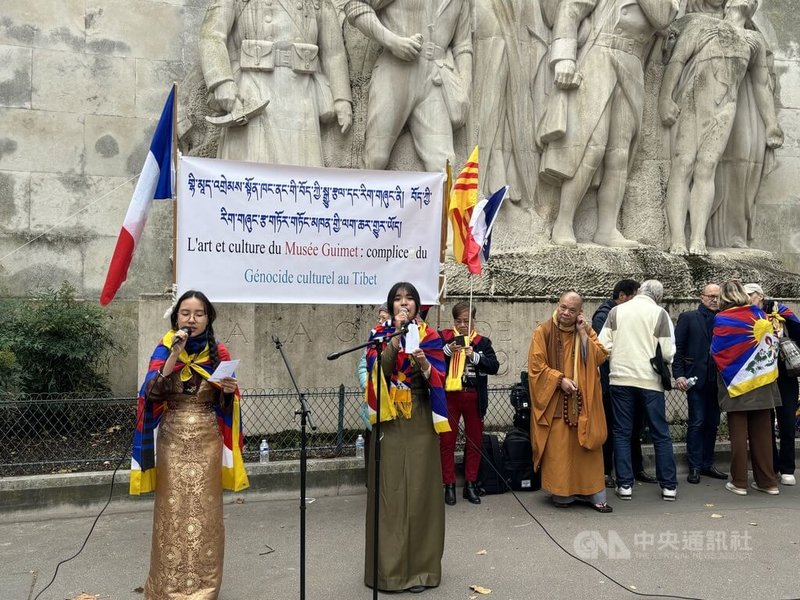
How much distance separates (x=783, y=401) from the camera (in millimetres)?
7406

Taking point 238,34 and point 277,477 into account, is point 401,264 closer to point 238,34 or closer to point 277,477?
point 277,477

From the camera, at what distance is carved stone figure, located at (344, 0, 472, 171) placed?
29.5ft

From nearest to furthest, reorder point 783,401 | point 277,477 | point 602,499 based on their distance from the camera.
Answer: point 602,499 → point 277,477 → point 783,401

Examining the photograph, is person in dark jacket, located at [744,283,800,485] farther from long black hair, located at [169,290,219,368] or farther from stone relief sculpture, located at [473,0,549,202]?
long black hair, located at [169,290,219,368]

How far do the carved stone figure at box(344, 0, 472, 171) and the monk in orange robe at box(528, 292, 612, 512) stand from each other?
3527 mm

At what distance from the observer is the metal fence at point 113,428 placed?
276 inches

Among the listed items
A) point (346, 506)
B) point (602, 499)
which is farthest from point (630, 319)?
point (346, 506)

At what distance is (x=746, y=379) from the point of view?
275 inches

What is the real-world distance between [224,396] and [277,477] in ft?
8.67

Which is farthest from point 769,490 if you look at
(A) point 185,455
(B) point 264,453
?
(A) point 185,455

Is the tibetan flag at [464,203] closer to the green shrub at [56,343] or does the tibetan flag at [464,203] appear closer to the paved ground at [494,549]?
the paved ground at [494,549]

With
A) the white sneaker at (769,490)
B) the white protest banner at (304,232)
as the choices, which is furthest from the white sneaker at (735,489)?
the white protest banner at (304,232)

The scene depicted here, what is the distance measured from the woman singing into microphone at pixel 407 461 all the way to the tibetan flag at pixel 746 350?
359cm

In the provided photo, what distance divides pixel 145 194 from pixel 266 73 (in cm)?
363
